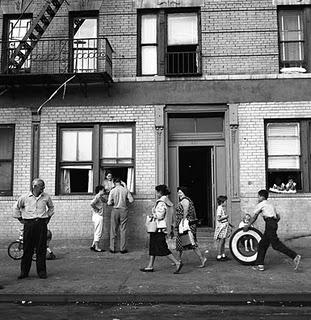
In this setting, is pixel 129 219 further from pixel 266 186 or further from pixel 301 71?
pixel 301 71

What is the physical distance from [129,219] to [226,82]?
15.9 feet

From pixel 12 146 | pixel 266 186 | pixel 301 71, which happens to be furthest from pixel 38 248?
pixel 301 71

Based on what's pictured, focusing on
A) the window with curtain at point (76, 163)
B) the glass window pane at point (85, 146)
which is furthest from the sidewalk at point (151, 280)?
the glass window pane at point (85, 146)

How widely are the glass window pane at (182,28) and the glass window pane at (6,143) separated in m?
5.51

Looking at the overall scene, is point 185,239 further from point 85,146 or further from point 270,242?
point 85,146

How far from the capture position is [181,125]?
45.0 ft

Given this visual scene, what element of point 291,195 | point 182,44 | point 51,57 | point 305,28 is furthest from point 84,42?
point 291,195

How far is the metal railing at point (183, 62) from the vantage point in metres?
13.5

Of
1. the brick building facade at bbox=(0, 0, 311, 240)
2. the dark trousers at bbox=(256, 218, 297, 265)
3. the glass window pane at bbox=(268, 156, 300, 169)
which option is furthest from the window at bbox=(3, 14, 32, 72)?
the dark trousers at bbox=(256, 218, 297, 265)

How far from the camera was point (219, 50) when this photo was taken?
13352 millimetres

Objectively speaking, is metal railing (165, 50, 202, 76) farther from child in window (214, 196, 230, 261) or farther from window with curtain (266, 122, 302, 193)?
child in window (214, 196, 230, 261)

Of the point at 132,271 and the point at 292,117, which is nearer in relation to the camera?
the point at 132,271

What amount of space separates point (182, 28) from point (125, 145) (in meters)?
3.94

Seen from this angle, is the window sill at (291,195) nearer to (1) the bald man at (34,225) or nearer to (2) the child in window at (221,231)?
(2) the child in window at (221,231)
